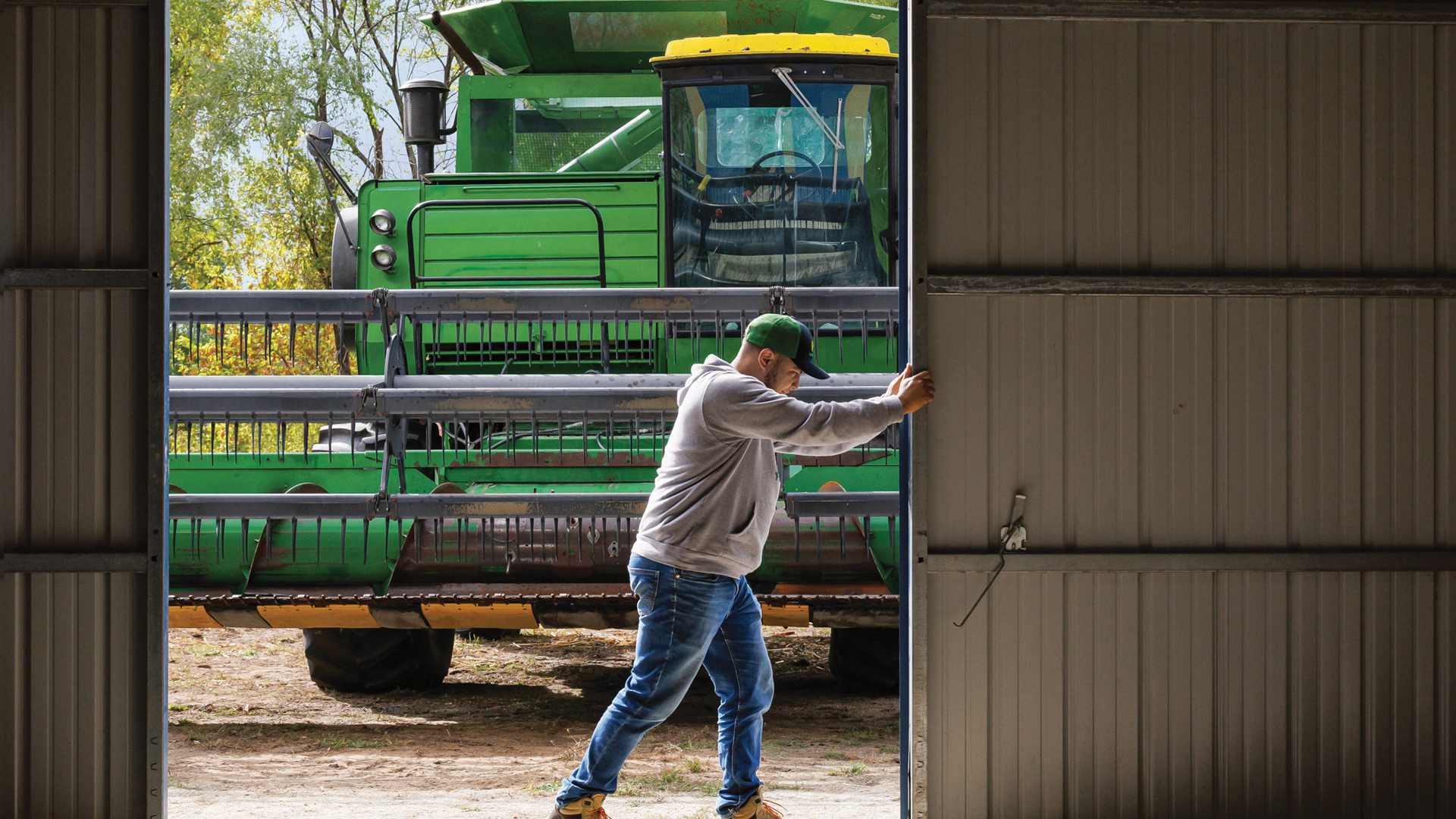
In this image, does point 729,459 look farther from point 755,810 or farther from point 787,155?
point 787,155

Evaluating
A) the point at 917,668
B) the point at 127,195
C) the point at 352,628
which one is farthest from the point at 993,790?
the point at 352,628

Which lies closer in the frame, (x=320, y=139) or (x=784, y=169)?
(x=320, y=139)

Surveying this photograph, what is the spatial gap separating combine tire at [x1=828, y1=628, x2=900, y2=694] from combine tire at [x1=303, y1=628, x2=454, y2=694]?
7.25 ft

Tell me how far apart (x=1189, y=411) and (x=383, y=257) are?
538 cm

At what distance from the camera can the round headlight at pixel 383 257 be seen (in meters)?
8.02

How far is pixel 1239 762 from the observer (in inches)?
164

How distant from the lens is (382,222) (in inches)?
315

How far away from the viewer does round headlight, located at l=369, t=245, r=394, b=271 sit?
26.3ft

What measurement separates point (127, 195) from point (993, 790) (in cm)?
330

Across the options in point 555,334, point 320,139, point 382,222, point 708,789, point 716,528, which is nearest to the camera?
point 716,528

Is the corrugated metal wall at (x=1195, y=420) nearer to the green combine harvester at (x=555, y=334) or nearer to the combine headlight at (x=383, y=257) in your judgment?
the green combine harvester at (x=555, y=334)

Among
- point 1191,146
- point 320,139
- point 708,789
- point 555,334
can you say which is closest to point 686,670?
point 708,789

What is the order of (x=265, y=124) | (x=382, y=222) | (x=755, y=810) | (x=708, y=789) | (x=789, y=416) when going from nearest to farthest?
1. (x=789, y=416)
2. (x=755, y=810)
3. (x=708, y=789)
4. (x=382, y=222)
5. (x=265, y=124)

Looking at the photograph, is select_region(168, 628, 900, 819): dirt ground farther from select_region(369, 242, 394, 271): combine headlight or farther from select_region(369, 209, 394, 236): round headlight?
select_region(369, 209, 394, 236): round headlight
